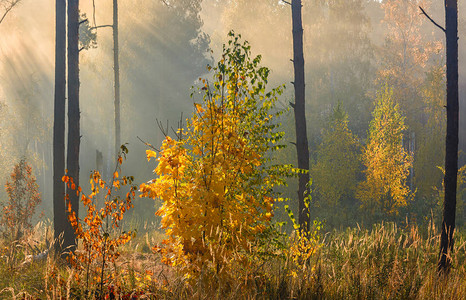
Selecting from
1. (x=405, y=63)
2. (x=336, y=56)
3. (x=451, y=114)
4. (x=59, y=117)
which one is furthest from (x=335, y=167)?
(x=405, y=63)

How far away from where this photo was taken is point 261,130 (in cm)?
478

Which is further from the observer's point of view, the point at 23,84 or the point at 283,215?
the point at 23,84

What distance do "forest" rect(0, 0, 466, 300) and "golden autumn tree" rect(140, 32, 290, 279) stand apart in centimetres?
2

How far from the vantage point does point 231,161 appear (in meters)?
4.54

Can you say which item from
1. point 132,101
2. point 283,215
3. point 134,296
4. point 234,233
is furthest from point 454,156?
point 132,101

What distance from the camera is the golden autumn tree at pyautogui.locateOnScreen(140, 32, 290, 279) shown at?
4.28 metres

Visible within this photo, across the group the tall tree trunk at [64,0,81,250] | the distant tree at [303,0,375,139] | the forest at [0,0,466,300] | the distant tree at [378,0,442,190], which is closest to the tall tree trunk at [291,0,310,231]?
the forest at [0,0,466,300]

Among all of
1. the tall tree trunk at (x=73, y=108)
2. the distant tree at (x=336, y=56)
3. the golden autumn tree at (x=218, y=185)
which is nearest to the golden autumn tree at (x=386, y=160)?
the tall tree trunk at (x=73, y=108)

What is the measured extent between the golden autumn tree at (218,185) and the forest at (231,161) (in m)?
0.02

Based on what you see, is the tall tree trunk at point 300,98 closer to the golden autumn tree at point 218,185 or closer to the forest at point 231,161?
the forest at point 231,161

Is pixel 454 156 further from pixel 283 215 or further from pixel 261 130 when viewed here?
pixel 283 215

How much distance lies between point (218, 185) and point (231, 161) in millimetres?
361

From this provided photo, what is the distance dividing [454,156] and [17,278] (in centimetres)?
702

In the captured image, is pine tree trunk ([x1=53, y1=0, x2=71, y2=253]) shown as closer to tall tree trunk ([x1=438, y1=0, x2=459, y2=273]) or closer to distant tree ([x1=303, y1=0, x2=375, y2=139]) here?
tall tree trunk ([x1=438, y1=0, x2=459, y2=273])
